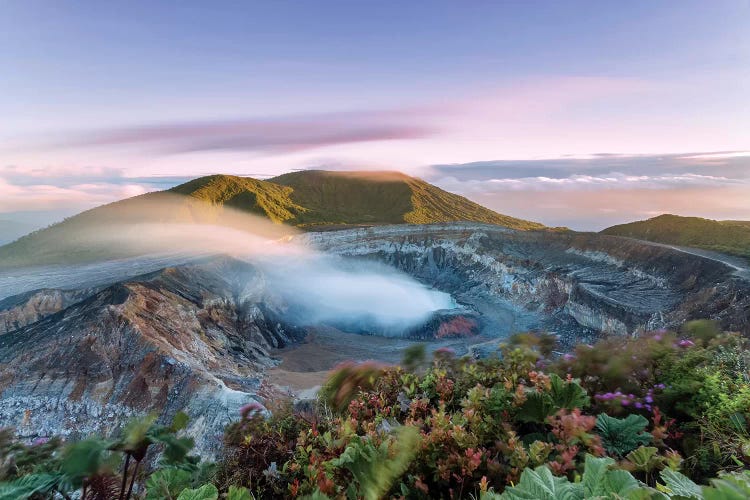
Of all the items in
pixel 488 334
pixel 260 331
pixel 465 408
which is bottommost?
pixel 488 334

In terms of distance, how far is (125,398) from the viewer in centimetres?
1730

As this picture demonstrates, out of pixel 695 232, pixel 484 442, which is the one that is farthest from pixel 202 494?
pixel 695 232

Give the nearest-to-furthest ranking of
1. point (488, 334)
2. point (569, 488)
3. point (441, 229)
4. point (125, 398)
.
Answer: point (569, 488) → point (125, 398) → point (488, 334) → point (441, 229)

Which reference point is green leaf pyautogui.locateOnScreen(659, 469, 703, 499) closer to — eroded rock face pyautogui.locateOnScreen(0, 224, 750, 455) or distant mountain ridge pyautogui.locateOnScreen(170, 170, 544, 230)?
eroded rock face pyautogui.locateOnScreen(0, 224, 750, 455)

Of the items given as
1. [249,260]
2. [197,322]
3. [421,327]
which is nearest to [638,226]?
[421,327]

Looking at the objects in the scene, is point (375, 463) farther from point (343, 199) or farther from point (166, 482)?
point (343, 199)

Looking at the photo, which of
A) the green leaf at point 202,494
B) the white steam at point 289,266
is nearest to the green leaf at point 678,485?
the green leaf at point 202,494

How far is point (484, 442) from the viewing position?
11.7 feet

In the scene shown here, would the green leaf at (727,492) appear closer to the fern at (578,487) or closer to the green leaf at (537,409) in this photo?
the fern at (578,487)

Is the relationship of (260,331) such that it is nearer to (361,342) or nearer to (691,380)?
(361,342)

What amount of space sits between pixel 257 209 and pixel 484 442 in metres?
96.0

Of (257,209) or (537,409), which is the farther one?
(257,209)

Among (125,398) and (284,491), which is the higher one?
(284,491)

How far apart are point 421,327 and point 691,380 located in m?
38.8
